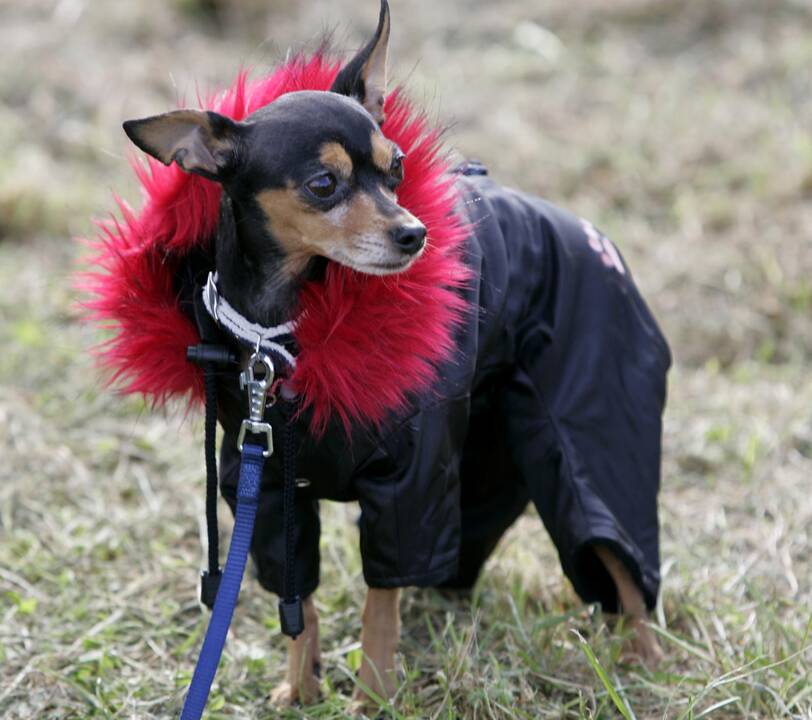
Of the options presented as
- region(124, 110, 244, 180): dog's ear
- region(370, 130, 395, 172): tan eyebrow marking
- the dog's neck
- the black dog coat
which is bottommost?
the black dog coat

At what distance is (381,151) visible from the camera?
93.7 inches

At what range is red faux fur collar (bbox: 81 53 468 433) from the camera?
7.70ft

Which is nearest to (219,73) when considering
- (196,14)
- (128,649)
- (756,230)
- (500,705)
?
(196,14)

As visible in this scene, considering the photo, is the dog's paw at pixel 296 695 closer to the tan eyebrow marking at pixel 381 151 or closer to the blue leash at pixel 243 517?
the blue leash at pixel 243 517

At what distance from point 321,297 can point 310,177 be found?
0.80ft

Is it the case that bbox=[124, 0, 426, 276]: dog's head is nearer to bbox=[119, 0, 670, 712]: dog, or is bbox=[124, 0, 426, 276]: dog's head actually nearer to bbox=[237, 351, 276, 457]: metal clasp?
bbox=[119, 0, 670, 712]: dog

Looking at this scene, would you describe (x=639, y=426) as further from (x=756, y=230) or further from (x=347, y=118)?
(x=756, y=230)

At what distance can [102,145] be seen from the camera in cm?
614

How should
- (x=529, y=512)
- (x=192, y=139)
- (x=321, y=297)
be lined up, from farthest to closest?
(x=529, y=512) → (x=321, y=297) → (x=192, y=139)

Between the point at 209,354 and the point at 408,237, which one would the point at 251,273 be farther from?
the point at 408,237

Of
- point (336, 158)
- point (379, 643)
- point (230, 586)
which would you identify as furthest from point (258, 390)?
point (379, 643)

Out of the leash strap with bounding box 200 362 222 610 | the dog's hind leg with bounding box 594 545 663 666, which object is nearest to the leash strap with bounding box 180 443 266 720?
the leash strap with bounding box 200 362 222 610

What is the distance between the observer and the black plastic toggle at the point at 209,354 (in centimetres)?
235

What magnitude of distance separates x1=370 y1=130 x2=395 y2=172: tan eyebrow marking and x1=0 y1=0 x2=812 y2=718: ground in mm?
398
